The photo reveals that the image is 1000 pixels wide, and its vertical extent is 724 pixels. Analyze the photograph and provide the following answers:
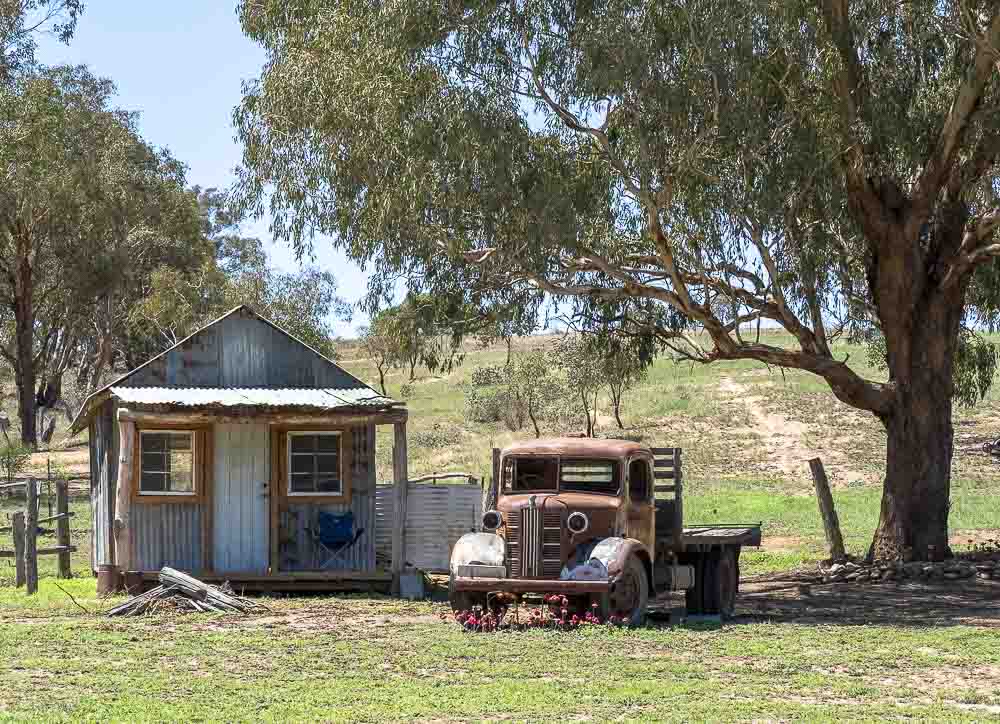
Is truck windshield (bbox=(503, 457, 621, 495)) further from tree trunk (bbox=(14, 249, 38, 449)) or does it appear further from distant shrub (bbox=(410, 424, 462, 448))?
tree trunk (bbox=(14, 249, 38, 449))

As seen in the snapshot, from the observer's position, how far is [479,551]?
14.8 meters

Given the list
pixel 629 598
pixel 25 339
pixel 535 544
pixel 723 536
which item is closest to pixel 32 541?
pixel 535 544

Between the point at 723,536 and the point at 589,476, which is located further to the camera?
the point at 723,536

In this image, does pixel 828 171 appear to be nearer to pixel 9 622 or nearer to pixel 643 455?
pixel 643 455

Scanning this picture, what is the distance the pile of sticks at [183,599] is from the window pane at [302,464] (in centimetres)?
339

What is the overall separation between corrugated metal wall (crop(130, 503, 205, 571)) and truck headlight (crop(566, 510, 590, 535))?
22.9 ft

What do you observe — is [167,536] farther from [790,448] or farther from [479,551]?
[790,448]

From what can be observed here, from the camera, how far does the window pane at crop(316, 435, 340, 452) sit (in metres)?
20.3

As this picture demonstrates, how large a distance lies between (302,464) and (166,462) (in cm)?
188

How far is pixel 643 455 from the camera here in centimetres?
1569

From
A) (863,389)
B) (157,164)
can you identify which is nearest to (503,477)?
(863,389)

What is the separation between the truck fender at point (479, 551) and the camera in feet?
48.4

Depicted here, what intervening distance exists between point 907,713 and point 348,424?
1109 centimetres

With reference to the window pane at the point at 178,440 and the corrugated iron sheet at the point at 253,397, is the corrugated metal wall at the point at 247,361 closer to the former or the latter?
the corrugated iron sheet at the point at 253,397
